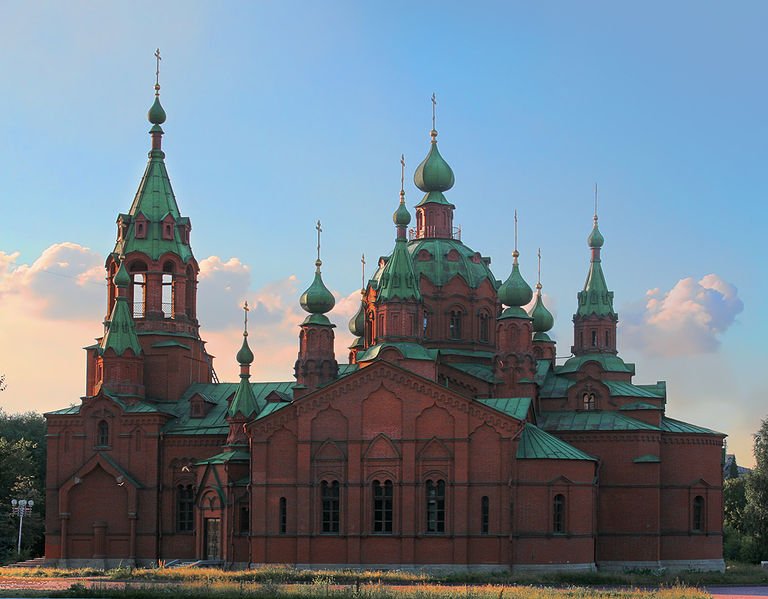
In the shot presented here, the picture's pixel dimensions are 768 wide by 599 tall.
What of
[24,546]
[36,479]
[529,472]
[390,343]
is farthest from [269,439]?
[36,479]

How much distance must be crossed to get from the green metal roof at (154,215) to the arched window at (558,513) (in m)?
23.7

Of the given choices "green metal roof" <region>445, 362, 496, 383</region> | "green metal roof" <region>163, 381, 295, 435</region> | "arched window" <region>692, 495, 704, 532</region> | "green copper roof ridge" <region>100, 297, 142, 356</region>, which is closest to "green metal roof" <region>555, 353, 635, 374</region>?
"green metal roof" <region>445, 362, 496, 383</region>

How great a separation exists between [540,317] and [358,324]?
1022 cm

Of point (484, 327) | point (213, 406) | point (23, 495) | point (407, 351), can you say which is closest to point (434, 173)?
point (484, 327)

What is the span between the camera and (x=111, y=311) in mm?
70000

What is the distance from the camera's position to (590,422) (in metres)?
64.4

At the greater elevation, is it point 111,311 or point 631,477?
point 111,311

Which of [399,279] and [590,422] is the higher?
[399,279]

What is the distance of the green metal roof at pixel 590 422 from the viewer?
6325cm

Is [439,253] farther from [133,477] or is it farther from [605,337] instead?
[133,477]

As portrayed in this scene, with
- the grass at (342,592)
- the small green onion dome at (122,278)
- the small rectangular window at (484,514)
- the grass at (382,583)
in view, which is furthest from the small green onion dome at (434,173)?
the grass at (342,592)

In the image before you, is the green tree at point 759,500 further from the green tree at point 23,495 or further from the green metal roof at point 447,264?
the green tree at point 23,495

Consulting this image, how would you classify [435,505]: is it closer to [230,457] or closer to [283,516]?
[283,516]

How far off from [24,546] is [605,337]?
114ft
